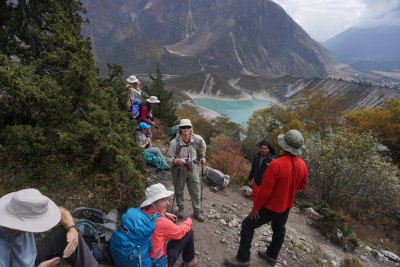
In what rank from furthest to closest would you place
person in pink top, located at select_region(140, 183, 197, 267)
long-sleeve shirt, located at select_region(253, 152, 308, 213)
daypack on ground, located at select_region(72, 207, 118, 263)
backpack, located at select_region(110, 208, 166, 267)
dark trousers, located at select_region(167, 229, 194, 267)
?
long-sleeve shirt, located at select_region(253, 152, 308, 213), dark trousers, located at select_region(167, 229, 194, 267), daypack on ground, located at select_region(72, 207, 118, 263), person in pink top, located at select_region(140, 183, 197, 267), backpack, located at select_region(110, 208, 166, 267)

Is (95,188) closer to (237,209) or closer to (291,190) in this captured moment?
(291,190)

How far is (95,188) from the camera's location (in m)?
5.33

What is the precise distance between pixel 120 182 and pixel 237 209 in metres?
3.34

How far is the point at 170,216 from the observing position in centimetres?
409

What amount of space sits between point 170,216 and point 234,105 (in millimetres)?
113531

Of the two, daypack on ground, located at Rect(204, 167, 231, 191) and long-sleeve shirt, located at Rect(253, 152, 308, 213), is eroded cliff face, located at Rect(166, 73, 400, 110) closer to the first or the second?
daypack on ground, located at Rect(204, 167, 231, 191)

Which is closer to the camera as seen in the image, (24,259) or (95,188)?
(24,259)

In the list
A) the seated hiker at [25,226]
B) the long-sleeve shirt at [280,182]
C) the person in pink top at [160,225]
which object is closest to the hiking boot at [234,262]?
the long-sleeve shirt at [280,182]

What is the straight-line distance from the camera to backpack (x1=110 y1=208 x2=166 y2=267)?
3357mm

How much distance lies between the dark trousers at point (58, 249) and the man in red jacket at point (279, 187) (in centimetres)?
224

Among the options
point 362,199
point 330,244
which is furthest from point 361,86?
point 330,244

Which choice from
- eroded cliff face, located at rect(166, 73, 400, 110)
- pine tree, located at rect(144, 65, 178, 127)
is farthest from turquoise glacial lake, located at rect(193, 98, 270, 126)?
pine tree, located at rect(144, 65, 178, 127)

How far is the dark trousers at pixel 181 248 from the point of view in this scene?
152 inches

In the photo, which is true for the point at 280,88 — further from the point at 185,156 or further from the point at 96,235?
the point at 96,235
